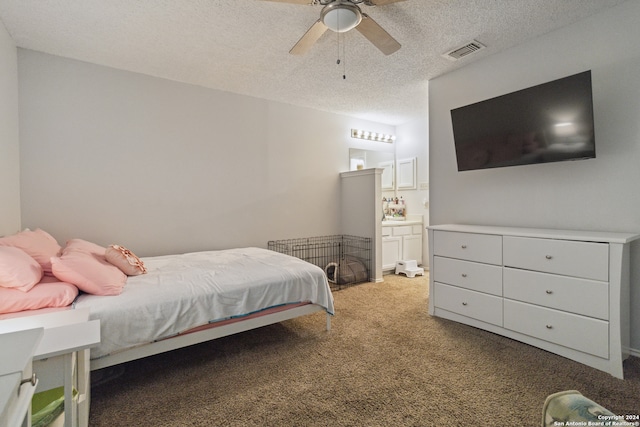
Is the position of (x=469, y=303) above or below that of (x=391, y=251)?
below

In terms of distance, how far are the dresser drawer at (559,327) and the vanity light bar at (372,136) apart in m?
3.38

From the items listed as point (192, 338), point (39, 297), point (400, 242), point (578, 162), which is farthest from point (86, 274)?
point (400, 242)

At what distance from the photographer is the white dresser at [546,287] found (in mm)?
1882

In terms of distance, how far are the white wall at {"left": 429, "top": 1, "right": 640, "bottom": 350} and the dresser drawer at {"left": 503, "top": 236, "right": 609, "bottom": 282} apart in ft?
1.54

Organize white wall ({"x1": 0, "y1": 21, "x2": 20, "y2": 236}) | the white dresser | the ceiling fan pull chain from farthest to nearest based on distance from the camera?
the ceiling fan pull chain → white wall ({"x1": 0, "y1": 21, "x2": 20, "y2": 236}) → the white dresser

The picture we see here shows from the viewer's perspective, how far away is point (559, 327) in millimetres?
2084

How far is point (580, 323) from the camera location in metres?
1.99

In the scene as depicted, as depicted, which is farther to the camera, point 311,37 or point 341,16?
point 311,37

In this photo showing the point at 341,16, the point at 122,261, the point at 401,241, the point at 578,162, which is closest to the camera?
the point at 341,16

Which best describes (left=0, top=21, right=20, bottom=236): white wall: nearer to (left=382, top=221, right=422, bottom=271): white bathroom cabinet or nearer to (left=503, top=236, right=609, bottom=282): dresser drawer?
(left=503, top=236, right=609, bottom=282): dresser drawer

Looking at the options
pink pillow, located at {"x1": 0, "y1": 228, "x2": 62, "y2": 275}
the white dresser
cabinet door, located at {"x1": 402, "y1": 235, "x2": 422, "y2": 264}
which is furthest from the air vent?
pink pillow, located at {"x1": 0, "y1": 228, "x2": 62, "y2": 275}

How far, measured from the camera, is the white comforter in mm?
1713

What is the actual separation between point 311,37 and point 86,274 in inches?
85.4

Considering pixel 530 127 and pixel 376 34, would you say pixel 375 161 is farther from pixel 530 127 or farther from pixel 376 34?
pixel 376 34
